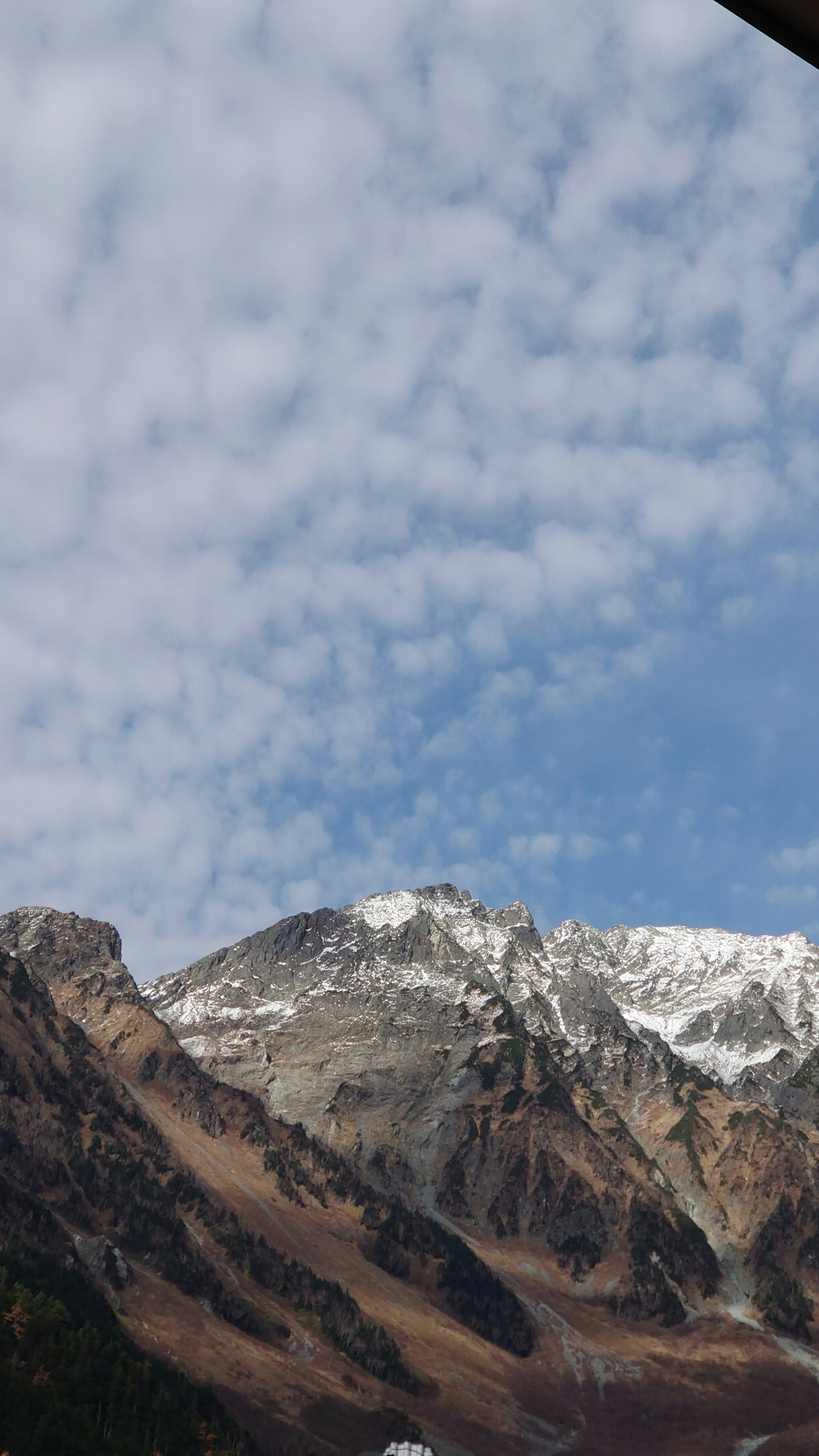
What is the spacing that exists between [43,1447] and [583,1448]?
10380 centimetres

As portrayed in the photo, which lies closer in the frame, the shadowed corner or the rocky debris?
the shadowed corner

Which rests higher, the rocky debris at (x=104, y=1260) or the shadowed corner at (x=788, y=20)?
the shadowed corner at (x=788, y=20)

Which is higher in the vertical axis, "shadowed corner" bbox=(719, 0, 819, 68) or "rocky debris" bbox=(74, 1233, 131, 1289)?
"shadowed corner" bbox=(719, 0, 819, 68)

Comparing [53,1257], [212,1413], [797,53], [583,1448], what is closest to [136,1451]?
[212,1413]

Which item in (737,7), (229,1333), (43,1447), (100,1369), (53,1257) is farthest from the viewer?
(229,1333)

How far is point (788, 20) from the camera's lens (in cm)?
636

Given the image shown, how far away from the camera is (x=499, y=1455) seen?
17638 centimetres

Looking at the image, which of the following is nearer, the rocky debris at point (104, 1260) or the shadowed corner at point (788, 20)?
the shadowed corner at point (788, 20)

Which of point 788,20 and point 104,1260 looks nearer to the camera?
point 788,20

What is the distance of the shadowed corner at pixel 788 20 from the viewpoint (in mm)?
6215

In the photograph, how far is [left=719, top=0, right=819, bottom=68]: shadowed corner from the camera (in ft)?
20.4

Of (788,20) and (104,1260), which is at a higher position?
(788,20)

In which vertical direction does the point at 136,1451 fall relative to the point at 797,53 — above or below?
below

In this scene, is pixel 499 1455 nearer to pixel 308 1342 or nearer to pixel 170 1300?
pixel 308 1342
